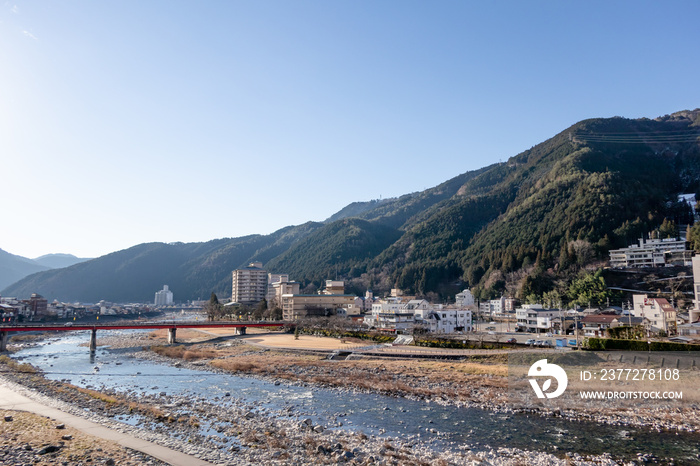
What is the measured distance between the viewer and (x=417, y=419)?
790 inches

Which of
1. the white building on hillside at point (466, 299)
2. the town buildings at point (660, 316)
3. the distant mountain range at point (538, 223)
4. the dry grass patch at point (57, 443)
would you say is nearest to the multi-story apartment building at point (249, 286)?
the distant mountain range at point (538, 223)

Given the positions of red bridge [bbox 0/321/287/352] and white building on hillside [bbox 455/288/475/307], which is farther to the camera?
white building on hillside [bbox 455/288/475/307]

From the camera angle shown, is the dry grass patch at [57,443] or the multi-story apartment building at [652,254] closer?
the dry grass patch at [57,443]

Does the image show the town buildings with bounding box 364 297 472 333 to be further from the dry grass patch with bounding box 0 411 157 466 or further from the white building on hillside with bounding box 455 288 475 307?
the dry grass patch with bounding box 0 411 157 466

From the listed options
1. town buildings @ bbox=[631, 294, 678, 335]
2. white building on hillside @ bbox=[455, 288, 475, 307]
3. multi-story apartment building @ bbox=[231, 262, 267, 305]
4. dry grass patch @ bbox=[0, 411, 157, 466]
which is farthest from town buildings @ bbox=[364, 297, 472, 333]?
multi-story apartment building @ bbox=[231, 262, 267, 305]

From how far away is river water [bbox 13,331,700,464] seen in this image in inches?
632

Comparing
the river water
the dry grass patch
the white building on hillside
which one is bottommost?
the river water

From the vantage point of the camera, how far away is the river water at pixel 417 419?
52.7 ft

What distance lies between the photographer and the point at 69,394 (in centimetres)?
2508

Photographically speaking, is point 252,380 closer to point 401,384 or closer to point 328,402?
point 328,402

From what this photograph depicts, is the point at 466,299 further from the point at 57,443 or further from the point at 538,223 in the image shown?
the point at 57,443

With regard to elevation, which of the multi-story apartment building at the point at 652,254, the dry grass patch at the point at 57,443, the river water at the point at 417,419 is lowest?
the river water at the point at 417,419

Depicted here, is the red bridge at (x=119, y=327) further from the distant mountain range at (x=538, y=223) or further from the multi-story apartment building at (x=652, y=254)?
the multi-story apartment building at (x=652, y=254)

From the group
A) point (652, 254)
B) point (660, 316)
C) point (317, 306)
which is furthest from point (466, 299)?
point (660, 316)
